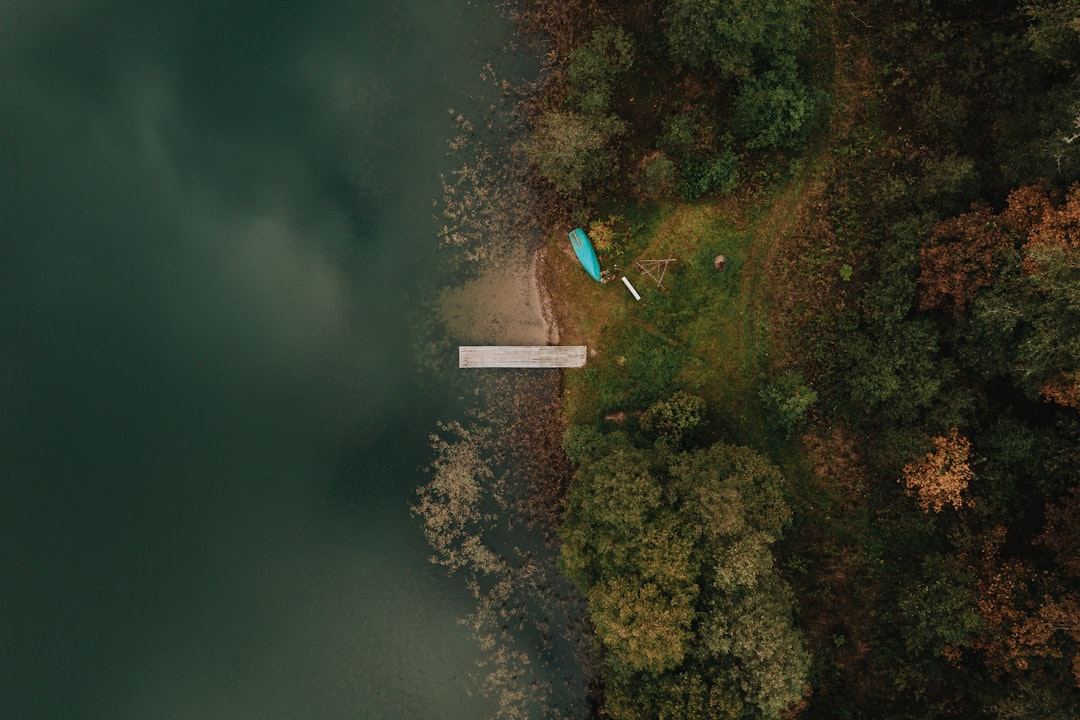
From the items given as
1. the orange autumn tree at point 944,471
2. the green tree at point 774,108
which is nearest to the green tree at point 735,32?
the green tree at point 774,108

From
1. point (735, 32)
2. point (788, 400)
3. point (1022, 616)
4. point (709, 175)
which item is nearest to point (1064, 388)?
point (1022, 616)

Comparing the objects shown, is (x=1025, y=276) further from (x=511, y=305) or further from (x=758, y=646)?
(x=511, y=305)

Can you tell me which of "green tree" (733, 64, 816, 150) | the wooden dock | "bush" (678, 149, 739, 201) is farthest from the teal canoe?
"green tree" (733, 64, 816, 150)

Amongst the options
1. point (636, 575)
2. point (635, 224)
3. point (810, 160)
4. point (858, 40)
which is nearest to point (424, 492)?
point (636, 575)

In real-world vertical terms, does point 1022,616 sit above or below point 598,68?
below

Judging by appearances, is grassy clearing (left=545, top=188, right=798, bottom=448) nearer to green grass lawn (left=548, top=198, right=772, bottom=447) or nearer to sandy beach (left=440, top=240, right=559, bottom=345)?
green grass lawn (left=548, top=198, right=772, bottom=447)
